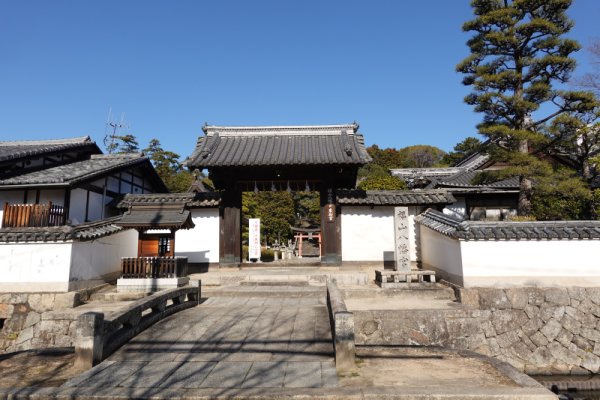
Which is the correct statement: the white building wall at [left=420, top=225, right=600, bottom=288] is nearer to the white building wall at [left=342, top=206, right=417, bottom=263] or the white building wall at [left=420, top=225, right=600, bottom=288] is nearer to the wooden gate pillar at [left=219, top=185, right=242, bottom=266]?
the white building wall at [left=342, top=206, right=417, bottom=263]

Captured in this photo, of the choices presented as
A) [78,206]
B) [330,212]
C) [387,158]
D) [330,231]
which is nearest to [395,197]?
[330,212]

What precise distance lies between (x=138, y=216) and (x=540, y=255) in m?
13.5

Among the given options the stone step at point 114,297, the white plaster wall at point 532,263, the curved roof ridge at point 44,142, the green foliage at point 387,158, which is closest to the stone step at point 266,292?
the stone step at point 114,297

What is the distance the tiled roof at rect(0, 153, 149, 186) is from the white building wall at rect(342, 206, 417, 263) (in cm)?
1206

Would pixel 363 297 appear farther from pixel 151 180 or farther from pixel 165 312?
pixel 151 180

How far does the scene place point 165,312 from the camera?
799 centimetres

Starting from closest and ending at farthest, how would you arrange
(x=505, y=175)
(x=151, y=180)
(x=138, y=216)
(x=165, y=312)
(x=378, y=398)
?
1. (x=378, y=398)
2. (x=165, y=312)
3. (x=138, y=216)
4. (x=505, y=175)
5. (x=151, y=180)

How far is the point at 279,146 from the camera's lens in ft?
54.2

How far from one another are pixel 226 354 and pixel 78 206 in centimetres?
1359

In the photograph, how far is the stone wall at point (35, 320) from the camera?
8609 mm

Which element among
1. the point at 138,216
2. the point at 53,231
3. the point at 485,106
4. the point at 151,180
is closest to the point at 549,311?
the point at 485,106

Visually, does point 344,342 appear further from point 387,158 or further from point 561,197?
point 387,158

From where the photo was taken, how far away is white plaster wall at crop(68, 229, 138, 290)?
34.9ft

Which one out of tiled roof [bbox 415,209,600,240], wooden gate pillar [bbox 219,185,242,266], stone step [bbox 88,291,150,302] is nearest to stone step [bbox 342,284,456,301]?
tiled roof [bbox 415,209,600,240]
